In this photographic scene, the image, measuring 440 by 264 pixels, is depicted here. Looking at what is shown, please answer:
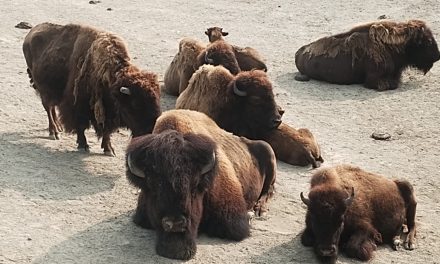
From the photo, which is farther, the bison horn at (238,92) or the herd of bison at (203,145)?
the bison horn at (238,92)

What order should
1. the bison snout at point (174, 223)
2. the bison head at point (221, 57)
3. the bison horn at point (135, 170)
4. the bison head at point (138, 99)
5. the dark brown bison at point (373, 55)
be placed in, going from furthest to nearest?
the dark brown bison at point (373, 55) → the bison head at point (221, 57) → the bison head at point (138, 99) → the bison horn at point (135, 170) → the bison snout at point (174, 223)

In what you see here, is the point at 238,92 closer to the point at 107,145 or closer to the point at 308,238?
the point at 107,145

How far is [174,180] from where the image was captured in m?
6.34

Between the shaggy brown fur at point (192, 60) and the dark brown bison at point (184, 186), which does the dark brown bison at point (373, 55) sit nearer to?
the shaggy brown fur at point (192, 60)

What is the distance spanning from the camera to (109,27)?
17.1 metres

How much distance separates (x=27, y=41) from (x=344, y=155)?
4.57 meters

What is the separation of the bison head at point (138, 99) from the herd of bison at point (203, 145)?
0.01 m

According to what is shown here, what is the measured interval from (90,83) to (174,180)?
3.42 meters

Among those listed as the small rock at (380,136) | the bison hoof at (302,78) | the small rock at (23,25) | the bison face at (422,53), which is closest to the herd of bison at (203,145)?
the small rock at (380,136)

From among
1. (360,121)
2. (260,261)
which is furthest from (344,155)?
(260,261)

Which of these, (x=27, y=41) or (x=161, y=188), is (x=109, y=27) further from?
(x=161, y=188)

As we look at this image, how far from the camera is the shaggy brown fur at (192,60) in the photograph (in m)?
11.0

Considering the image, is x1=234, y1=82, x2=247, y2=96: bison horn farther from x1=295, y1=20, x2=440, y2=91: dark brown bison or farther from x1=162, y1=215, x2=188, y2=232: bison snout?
x1=295, y1=20, x2=440, y2=91: dark brown bison

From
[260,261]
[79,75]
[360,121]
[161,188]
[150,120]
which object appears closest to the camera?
[161,188]
